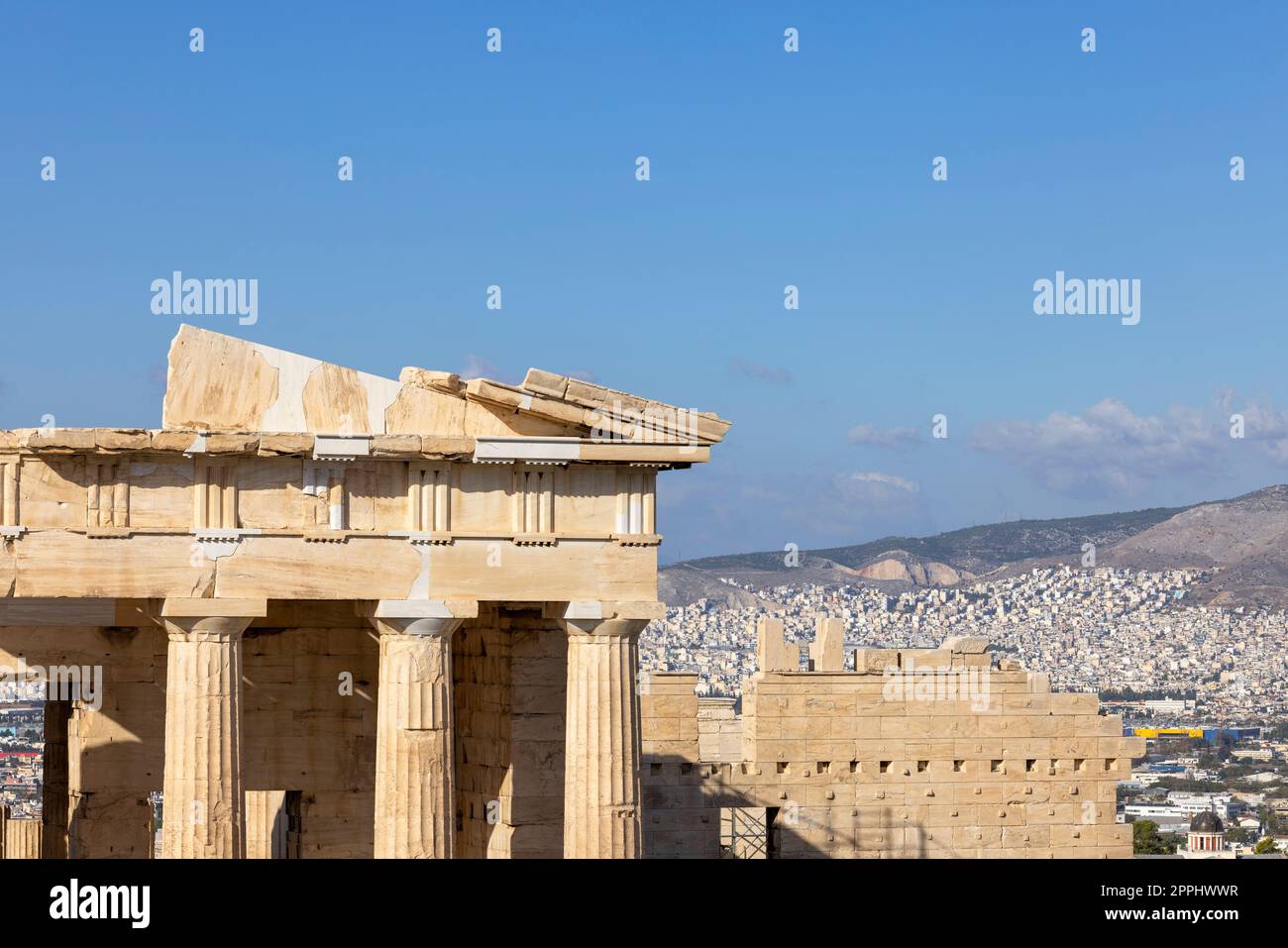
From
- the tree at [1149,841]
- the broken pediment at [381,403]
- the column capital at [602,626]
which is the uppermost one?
the broken pediment at [381,403]

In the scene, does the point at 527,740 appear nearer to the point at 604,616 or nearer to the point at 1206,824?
the point at 604,616

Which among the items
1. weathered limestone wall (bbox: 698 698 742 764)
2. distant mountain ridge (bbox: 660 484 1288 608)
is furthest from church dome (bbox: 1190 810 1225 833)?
distant mountain ridge (bbox: 660 484 1288 608)

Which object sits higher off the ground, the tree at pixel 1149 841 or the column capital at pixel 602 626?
the column capital at pixel 602 626

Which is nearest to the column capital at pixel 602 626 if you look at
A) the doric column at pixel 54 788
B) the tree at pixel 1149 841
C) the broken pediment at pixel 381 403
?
the broken pediment at pixel 381 403

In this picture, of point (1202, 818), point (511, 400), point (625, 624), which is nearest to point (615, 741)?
point (625, 624)

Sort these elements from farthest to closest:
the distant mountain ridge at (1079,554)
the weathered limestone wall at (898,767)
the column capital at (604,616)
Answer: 1. the distant mountain ridge at (1079,554)
2. the weathered limestone wall at (898,767)
3. the column capital at (604,616)

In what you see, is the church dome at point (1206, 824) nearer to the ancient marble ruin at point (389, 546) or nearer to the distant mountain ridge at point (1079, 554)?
the ancient marble ruin at point (389, 546)

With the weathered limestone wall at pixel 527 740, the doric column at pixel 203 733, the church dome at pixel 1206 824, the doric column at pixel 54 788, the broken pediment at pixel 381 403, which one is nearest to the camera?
the doric column at pixel 203 733
